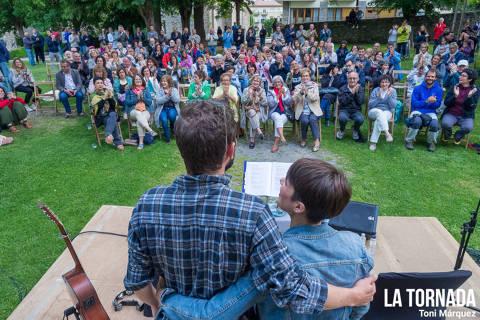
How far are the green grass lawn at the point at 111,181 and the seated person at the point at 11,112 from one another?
1.18ft

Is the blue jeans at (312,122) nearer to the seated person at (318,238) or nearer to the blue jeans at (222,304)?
the seated person at (318,238)

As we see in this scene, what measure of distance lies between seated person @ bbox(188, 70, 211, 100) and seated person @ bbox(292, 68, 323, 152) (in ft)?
5.93

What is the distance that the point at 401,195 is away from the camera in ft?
14.5

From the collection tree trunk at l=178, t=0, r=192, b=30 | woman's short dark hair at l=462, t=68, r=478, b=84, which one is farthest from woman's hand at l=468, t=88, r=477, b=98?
tree trunk at l=178, t=0, r=192, b=30

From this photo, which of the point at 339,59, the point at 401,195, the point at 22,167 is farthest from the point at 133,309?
the point at 339,59

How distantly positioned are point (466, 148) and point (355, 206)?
14.4 feet

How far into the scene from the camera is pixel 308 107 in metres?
6.17

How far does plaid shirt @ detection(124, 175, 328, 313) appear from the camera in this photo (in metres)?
1.08

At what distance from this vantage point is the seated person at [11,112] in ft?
22.2

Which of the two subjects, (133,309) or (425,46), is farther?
(425,46)

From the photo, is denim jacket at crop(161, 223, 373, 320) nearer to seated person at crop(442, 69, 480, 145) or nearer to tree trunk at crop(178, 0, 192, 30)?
seated person at crop(442, 69, 480, 145)

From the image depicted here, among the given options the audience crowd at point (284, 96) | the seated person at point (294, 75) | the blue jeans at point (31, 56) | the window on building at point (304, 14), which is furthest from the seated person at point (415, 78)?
the window on building at point (304, 14)

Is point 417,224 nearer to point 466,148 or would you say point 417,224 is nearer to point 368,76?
point 466,148

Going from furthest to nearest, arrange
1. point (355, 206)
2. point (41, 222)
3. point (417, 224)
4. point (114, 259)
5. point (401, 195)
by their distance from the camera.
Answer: point (401, 195) → point (41, 222) → point (417, 224) → point (114, 259) → point (355, 206)
